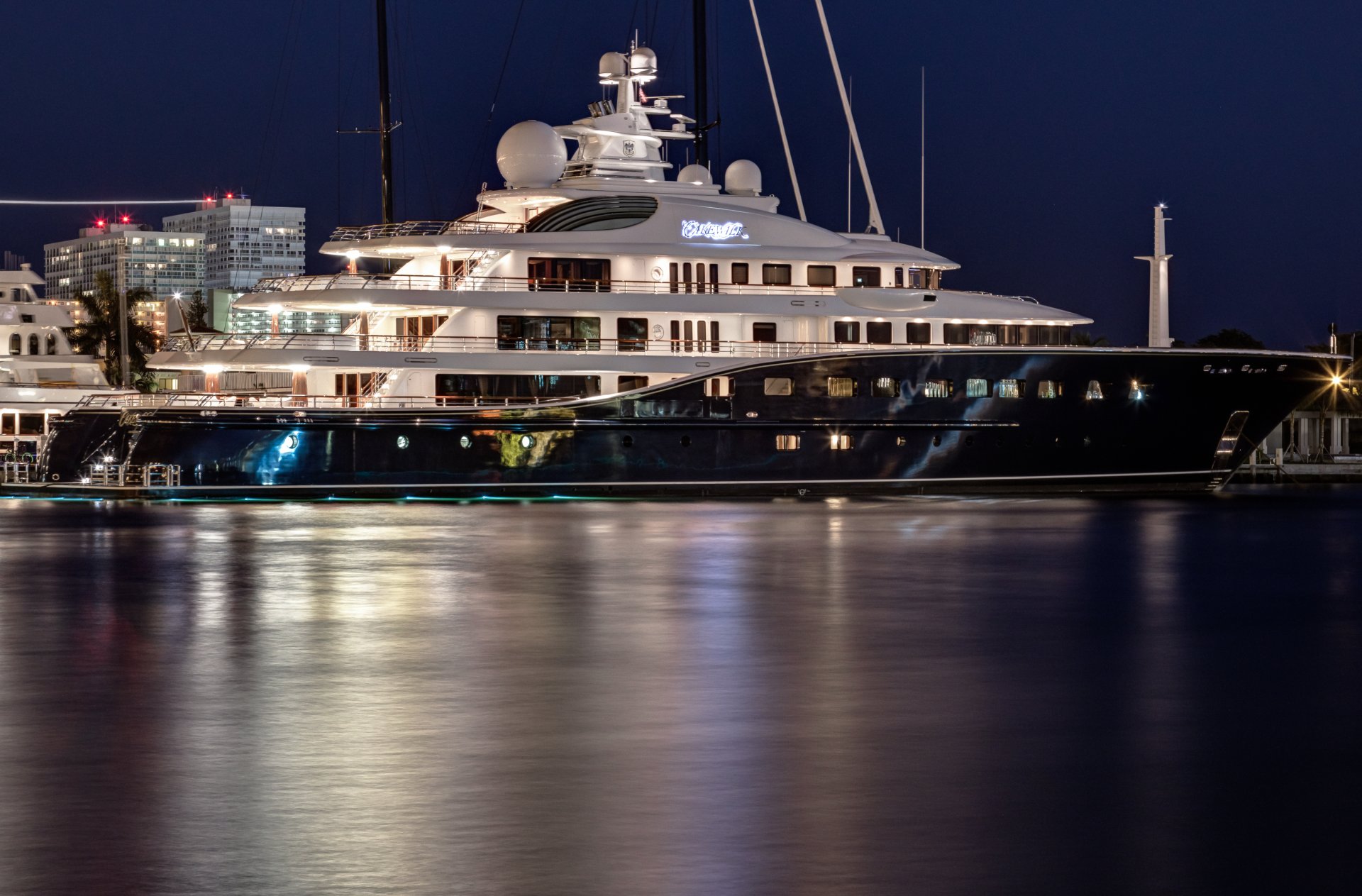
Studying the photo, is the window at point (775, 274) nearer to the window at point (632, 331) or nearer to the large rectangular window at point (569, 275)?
the window at point (632, 331)

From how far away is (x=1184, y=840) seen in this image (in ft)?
30.6

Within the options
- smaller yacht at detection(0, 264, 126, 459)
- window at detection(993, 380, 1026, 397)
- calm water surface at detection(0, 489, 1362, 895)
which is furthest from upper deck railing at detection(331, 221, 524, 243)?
smaller yacht at detection(0, 264, 126, 459)

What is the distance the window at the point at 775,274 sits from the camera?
39312 millimetres

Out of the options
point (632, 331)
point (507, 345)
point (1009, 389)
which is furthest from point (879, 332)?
point (507, 345)

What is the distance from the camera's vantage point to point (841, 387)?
122 feet

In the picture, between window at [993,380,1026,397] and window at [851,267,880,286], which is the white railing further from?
window at [993,380,1026,397]

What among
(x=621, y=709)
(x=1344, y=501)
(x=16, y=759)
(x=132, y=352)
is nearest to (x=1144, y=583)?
(x=621, y=709)

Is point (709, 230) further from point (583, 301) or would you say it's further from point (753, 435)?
point (753, 435)

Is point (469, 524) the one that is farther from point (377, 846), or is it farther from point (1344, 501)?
point (1344, 501)

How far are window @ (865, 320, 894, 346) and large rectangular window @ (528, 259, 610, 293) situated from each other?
6093 mm

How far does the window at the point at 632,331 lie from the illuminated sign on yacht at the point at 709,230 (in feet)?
7.28

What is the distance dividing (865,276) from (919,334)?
1852 mm

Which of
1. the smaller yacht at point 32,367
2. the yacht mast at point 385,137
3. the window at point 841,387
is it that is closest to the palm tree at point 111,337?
the smaller yacht at point 32,367

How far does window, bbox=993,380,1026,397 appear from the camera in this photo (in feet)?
123
